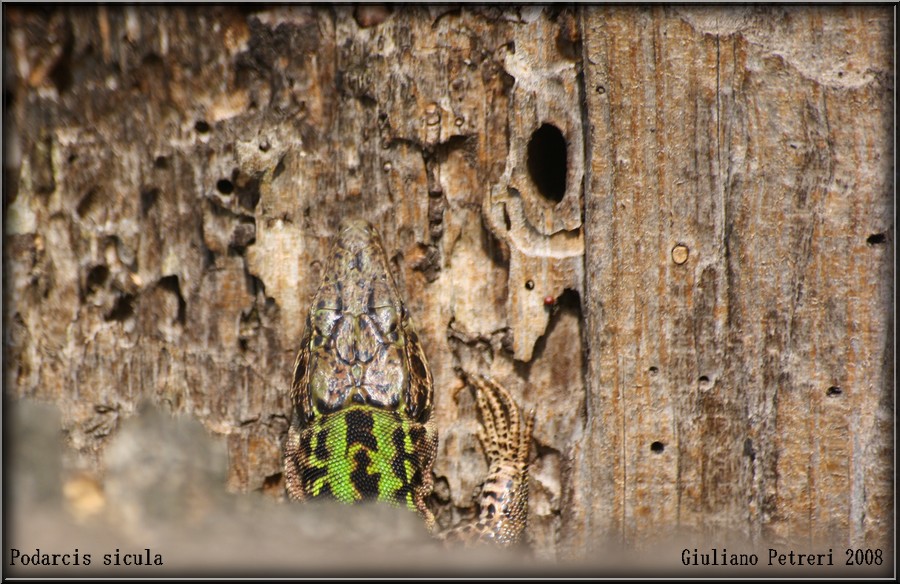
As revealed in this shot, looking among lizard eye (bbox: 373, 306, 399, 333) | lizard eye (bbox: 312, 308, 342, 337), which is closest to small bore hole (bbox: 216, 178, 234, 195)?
lizard eye (bbox: 312, 308, 342, 337)

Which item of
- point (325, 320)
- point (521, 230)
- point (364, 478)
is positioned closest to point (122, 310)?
point (325, 320)

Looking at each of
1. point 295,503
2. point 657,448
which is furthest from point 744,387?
point 295,503

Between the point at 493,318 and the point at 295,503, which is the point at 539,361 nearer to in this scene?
the point at 493,318

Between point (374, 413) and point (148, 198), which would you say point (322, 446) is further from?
point (148, 198)

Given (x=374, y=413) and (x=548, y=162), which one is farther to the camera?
(x=374, y=413)

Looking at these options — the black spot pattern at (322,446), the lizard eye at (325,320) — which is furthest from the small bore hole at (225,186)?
the black spot pattern at (322,446)

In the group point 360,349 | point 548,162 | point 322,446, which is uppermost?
point 548,162

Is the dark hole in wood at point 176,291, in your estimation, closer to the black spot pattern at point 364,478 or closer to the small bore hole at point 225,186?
the small bore hole at point 225,186
